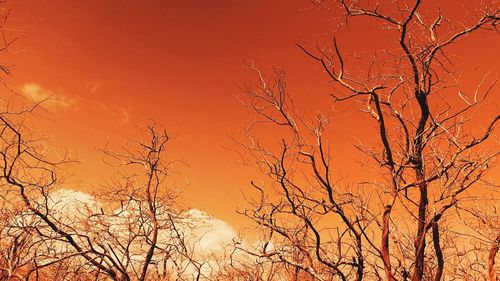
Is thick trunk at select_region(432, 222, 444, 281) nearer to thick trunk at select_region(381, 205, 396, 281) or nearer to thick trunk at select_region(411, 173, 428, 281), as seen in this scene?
thick trunk at select_region(411, 173, 428, 281)

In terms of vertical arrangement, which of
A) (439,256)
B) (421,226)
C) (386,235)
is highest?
(421,226)

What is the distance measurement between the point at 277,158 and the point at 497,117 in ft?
11.3

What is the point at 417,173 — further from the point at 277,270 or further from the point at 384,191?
the point at 277,270

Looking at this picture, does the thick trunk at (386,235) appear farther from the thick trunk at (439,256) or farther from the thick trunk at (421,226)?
the thick trunk at (439,256)

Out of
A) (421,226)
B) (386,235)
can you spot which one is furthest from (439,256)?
(386,235)

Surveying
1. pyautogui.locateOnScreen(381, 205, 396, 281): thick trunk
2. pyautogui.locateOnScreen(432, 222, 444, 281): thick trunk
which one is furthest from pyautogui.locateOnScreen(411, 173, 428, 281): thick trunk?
pyautogui.locateOnScreen(381, 205, 396, 281): thick trunk

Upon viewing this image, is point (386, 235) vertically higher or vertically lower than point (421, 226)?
lower

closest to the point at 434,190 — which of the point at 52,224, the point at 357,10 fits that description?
the point at 357,10

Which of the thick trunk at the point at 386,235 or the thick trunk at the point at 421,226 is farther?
the thick trunk at the point at 386,235

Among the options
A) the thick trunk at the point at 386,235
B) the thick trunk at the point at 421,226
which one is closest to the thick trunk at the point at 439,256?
the thick trunk at the point at 421,226

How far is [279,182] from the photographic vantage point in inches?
279

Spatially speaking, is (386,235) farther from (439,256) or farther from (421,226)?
(439,256)

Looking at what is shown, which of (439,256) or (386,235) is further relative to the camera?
(386,235)

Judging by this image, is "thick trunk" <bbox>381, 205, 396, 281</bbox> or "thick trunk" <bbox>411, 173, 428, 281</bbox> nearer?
"thick trunk" <bbox>411, 173, 428, 281</bbox>
